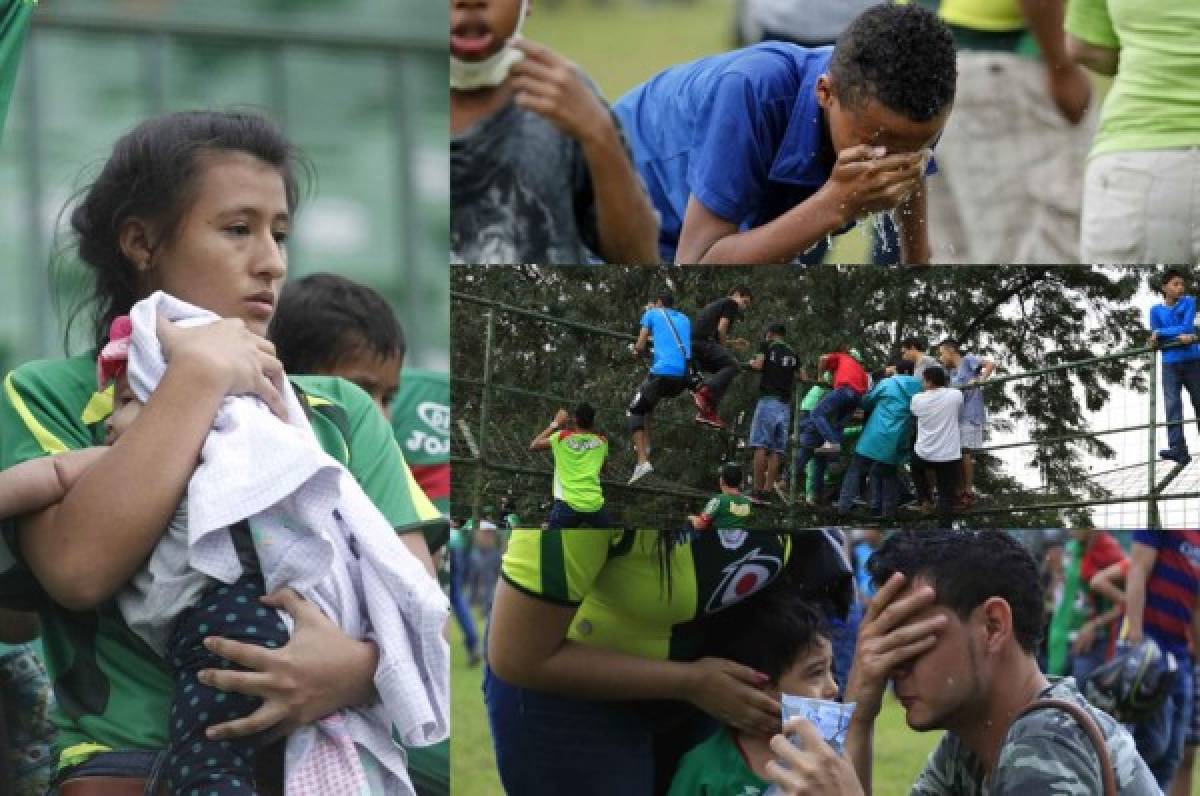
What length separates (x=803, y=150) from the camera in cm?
360

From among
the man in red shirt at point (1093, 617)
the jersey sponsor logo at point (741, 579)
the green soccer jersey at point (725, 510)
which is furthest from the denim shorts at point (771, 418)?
the man in red shirt at point (1093, 617)

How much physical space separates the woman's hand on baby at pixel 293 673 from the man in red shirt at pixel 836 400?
89 cm

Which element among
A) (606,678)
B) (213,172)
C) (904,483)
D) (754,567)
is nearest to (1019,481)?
(904,483)

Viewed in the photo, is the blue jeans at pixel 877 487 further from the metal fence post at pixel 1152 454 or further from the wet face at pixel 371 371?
the wet face at pixel 371 371

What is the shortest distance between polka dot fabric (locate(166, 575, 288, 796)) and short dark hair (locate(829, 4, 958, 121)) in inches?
49.0

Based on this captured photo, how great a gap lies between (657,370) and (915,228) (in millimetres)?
494

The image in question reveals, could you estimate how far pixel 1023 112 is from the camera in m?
3.83

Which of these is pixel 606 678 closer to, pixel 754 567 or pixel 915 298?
pixel 754 567

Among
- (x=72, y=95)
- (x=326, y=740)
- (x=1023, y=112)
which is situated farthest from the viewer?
(x=1023, y=112)

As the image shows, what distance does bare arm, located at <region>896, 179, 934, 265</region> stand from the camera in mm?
3658

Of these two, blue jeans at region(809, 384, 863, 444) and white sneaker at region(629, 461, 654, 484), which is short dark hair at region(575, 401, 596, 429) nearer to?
white sneaker at region(629, 461, 654, 484)

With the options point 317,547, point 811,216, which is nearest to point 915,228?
point 811,216

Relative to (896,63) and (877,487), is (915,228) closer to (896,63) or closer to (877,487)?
(896,63)

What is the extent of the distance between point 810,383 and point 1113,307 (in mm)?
531
